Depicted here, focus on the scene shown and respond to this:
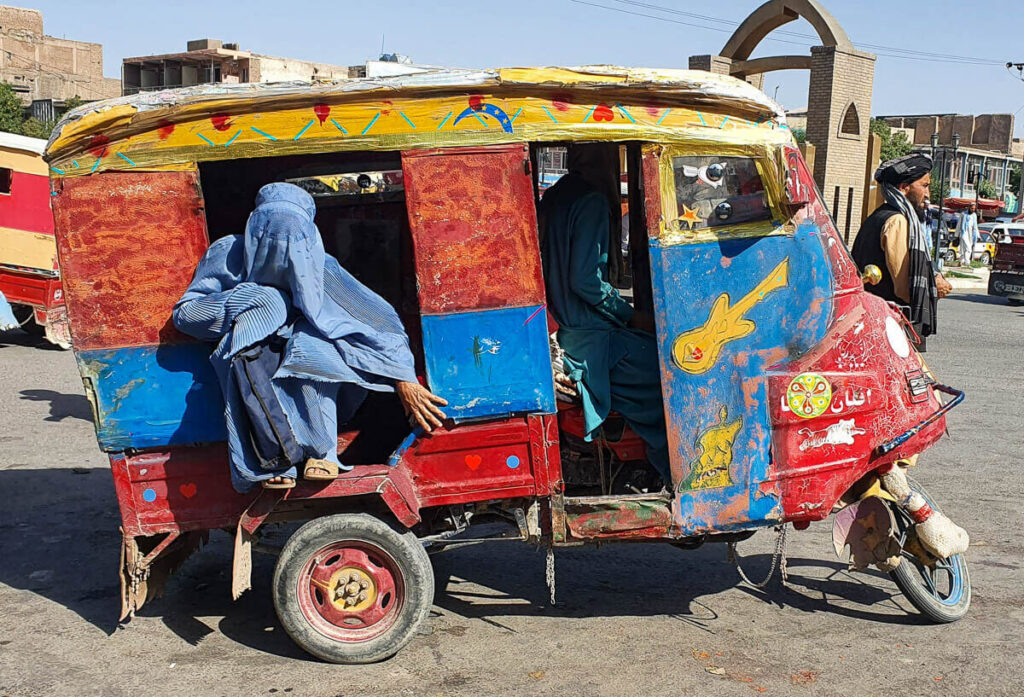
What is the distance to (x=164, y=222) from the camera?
3812mm

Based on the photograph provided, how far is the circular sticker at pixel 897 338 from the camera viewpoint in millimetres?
4203

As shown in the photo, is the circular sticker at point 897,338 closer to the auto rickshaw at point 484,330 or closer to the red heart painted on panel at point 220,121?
the auto rickshaw at point 484,330

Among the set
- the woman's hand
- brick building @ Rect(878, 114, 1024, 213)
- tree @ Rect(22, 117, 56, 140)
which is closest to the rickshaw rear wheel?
the woman's hand

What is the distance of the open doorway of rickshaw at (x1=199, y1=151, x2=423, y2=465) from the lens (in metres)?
5.17

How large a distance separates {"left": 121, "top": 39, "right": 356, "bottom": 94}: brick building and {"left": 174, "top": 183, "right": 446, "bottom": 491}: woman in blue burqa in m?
46.9

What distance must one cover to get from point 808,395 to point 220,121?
2.63 metres

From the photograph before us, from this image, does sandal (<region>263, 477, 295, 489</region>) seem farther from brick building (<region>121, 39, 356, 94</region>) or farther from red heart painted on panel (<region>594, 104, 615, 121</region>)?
brick building (<region>121, 39, 356, 94</region>)

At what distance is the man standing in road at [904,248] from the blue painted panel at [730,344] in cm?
172

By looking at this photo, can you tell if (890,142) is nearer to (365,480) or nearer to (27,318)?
(27,318)

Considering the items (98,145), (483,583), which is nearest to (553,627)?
(483,583)

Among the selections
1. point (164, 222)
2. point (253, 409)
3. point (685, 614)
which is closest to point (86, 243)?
point (164, 222)

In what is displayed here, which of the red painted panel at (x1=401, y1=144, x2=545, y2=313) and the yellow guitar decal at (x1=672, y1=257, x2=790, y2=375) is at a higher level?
the red painted panel at (x1=401, y1=144, x2=545, y2=313)

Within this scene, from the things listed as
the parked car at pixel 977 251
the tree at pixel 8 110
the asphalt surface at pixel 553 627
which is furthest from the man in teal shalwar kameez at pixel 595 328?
the tree at pixel 8 110

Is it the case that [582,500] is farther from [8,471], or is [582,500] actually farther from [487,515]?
[8,471]
